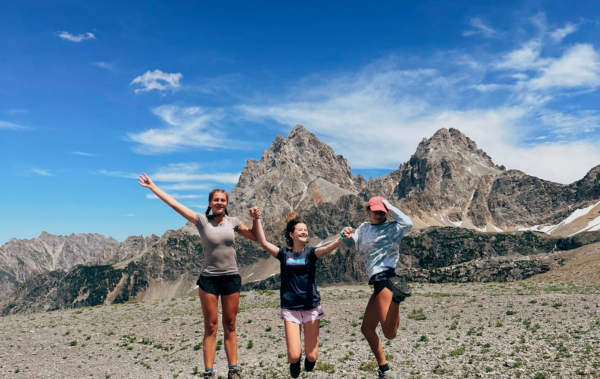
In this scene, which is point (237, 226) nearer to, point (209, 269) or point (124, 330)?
point (209, 269)

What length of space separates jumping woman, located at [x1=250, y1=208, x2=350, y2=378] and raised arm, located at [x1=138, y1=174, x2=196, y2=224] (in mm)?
1496

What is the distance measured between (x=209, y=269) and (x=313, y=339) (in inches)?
119

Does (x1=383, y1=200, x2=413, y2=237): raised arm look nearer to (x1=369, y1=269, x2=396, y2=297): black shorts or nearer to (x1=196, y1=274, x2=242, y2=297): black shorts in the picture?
(x1=369, y1=269, x2=396, y2=297): black shorts

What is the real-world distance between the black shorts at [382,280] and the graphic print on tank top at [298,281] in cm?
138

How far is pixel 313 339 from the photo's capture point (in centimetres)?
864

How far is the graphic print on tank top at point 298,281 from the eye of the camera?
337 inches

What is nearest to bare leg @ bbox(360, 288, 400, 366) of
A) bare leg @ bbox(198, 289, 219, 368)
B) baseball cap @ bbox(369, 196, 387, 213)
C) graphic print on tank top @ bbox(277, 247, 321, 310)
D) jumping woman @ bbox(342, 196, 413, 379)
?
jumping woman @ bbox(342, 196, 413, 379)

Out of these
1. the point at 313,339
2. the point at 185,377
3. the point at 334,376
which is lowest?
the point at 185,377

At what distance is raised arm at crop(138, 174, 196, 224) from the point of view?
8383mm

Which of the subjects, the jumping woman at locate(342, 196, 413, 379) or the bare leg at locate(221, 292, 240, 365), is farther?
the bare leg at locate(221, 292, 240, 365)

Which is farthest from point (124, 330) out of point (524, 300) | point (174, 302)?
point (524, 300)

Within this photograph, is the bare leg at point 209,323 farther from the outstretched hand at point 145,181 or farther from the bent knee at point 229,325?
the outstretched hand at point 145,181

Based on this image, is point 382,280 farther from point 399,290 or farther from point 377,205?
point 377,205

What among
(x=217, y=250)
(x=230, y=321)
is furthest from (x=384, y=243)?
(x=230, y=321)
